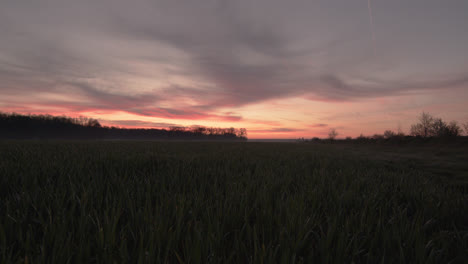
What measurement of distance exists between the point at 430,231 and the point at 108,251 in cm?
→ 290

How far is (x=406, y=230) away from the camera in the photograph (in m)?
1.50

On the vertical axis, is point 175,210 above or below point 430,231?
above

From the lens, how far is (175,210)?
1.65 meters

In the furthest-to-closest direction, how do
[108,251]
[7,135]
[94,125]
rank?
[94,125], [7,135], [108,251]

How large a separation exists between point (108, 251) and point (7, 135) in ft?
357

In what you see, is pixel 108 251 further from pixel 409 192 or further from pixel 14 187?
pixel 409 192

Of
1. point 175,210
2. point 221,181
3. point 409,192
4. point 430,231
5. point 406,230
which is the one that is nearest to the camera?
point 406,230

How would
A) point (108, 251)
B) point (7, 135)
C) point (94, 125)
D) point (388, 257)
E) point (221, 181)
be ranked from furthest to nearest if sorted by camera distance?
point (94, 125)
point (7, 135)
point (221, 181)
point (388, 257)
point (108, 251)

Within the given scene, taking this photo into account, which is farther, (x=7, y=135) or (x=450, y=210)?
(x=7, y=135)

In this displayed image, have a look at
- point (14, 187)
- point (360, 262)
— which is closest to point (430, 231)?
point (360, 262)

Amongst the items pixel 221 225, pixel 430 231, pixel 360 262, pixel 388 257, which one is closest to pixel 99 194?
pixel 221 225

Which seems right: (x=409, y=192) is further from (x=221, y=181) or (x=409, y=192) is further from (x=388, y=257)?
(x=221, y=181)

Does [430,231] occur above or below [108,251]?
below

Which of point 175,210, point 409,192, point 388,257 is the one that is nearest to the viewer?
point 388,257
